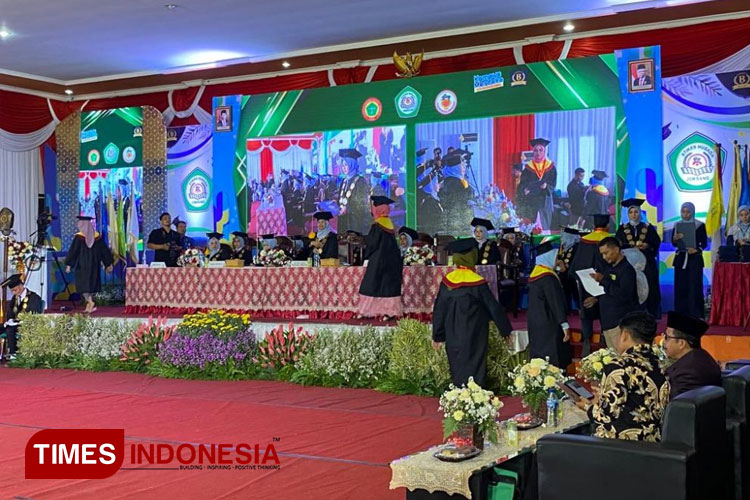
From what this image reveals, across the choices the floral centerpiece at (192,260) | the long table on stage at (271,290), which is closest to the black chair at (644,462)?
the long table on stage at (271,290)

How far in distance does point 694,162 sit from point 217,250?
827 centimetres

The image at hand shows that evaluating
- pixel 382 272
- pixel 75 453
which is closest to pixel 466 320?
pixel 382 272

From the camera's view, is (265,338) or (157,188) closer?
(265,338)

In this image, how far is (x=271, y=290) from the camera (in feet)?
41.5

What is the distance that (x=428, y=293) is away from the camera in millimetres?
11531

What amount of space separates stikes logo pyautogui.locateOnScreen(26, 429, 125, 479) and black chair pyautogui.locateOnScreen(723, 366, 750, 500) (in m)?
4.20

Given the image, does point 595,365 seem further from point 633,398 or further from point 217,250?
point 217,250

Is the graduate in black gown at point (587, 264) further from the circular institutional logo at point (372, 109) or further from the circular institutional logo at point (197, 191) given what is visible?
the circular institutional logo at point (197, 191)

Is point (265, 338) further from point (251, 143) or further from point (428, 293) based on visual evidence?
point (251, 143)

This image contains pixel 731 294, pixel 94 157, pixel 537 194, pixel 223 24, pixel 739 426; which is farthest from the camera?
pixel 94 157

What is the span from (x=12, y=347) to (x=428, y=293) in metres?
6.19

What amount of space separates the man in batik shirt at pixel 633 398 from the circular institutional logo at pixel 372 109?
12389 mm

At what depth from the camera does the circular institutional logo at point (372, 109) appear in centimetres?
1652

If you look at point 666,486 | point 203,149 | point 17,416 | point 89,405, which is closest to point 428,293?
point 89,405
